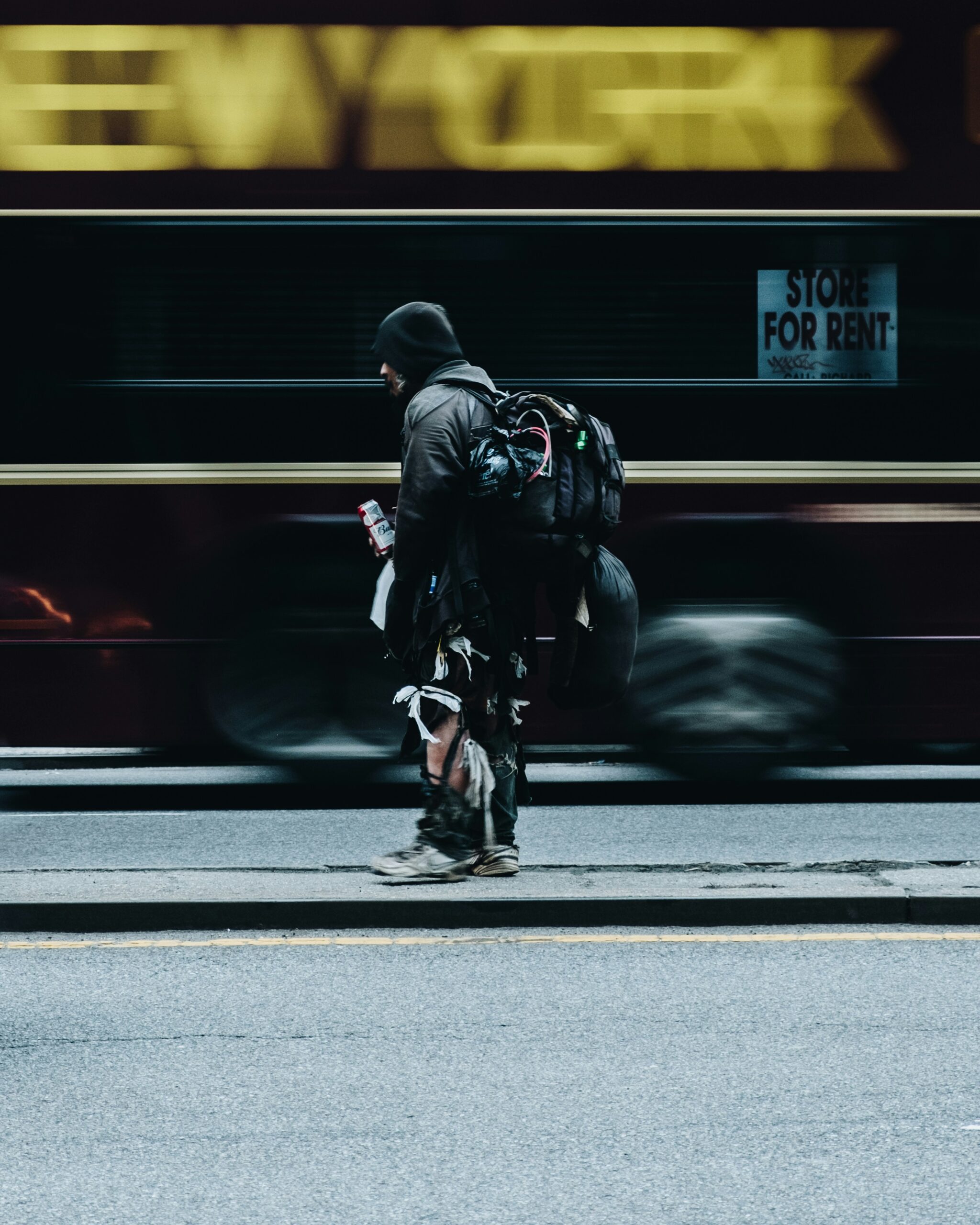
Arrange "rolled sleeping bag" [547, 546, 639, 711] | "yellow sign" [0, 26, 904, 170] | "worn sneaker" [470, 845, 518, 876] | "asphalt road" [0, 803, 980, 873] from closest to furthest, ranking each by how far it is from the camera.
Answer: "worn sneaker" [470, 845, 518, 876] → "rolled sleeping bag" [547, 546, 639, 711] → "asphalt road" [0, 803, 980, 873] → "yellow sign" [0, 26, 904, 170]

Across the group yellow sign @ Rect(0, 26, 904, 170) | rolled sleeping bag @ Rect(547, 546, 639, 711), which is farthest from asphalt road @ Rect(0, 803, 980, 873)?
yellow sign @ Rect(0, 26, 904, 170)

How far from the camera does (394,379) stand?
652cm

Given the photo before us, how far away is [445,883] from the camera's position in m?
6.11

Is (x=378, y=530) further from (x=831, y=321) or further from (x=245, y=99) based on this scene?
(x=831, y=321)

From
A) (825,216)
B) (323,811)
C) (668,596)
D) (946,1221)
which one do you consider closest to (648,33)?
(825,216)

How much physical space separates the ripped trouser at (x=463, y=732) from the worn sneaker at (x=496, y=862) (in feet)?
0.12

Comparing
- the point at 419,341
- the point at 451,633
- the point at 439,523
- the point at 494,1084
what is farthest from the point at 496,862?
the point at 494,1084

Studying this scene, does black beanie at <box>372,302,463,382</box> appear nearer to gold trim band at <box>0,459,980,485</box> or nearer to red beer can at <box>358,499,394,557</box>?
red beer can at <box>358,499,394,557</box>

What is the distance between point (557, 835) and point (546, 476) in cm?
198

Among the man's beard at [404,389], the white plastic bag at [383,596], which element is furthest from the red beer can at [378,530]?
the man's beard at [404,389]

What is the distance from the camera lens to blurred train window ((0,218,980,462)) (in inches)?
331

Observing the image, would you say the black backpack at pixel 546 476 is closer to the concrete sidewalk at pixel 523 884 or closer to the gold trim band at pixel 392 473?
the concrete sidewalk at pixel 523 884

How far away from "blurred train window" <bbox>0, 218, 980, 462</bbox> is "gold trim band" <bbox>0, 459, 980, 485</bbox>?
0.05 m

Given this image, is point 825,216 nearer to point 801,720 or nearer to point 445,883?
point 801,720
